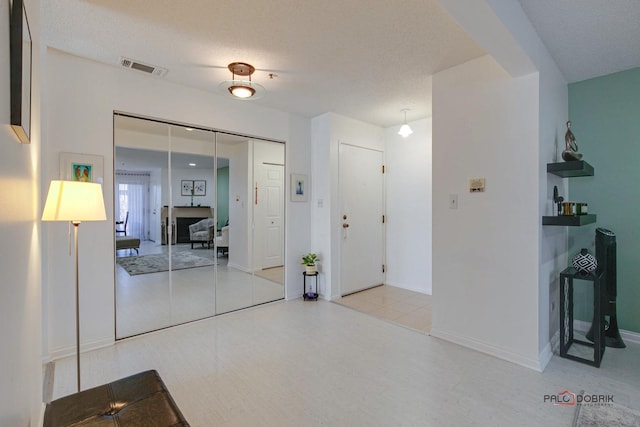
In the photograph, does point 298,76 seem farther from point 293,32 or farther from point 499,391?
point 499,391

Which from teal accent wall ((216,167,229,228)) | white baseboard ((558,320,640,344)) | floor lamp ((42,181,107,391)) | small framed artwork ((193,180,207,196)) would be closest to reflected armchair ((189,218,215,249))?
teal accent wall ((216,167,229,228))

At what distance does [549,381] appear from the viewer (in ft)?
7.33

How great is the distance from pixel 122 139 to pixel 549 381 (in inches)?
163

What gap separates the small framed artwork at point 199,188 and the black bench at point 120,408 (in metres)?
2.31

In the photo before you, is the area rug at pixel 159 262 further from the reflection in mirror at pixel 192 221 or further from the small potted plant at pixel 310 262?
the small potted plant at pixel 310 262

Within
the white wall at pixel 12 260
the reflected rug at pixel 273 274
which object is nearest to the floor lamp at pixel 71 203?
the white wall at pixel 12 260

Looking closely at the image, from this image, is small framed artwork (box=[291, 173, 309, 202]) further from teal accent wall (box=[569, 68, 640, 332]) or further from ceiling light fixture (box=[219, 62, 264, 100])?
teal accent wall (box=[569, 68, 640, 332])

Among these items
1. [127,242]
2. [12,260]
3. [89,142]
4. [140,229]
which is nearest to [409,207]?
[140,229]

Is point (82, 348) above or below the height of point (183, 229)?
below

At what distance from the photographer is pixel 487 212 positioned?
104 inches

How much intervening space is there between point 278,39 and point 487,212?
7.39ft

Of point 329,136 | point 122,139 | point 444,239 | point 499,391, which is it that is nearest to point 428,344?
point 499,391

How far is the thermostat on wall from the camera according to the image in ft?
8.79

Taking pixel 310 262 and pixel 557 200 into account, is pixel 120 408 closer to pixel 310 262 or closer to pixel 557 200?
pixel 310 262
